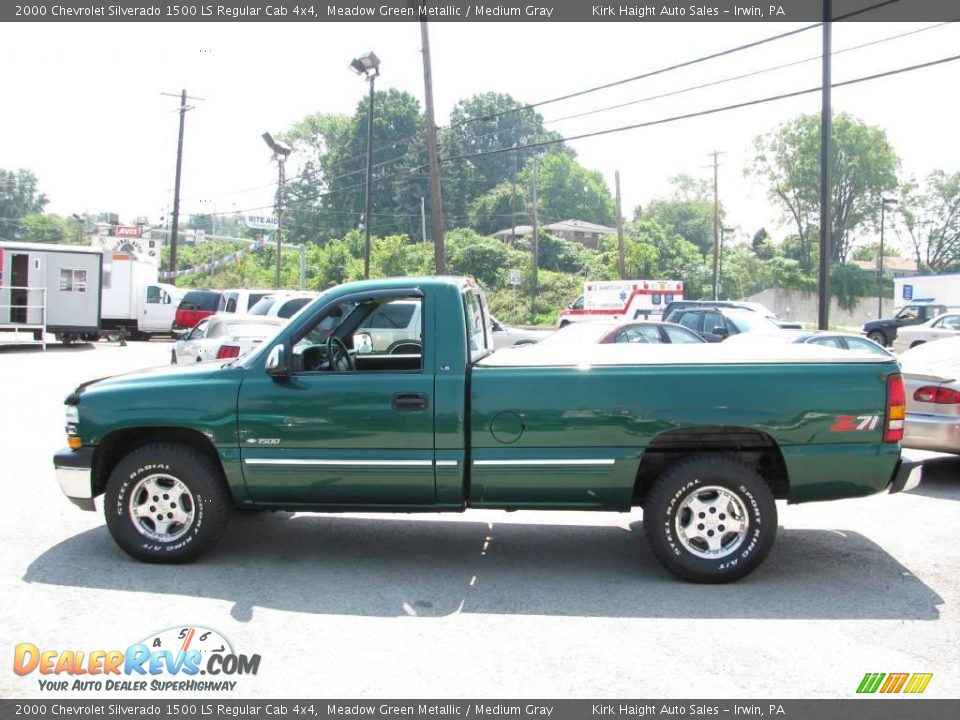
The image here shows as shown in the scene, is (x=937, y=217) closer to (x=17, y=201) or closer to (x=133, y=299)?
(x=133, y=299)

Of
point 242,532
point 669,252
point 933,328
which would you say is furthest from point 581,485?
point 669,252

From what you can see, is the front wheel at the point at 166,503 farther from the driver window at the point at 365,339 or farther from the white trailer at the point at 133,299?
the white trailer at the point at 133,299

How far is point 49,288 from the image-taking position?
87.3 ft

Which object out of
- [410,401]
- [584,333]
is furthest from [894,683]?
[584,333]

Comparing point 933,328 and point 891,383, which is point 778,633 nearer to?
point 891,383

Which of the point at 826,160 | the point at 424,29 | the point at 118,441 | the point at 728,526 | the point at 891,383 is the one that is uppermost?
the point at 424,29

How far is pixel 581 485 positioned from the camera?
5.43 metres

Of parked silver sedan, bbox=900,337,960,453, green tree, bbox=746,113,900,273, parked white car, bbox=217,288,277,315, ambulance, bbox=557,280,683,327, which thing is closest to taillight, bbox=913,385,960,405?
parked silver sedan, bbox=900,337,960,453

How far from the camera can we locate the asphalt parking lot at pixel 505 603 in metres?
4.08

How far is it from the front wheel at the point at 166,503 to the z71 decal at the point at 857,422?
3942 millimetres

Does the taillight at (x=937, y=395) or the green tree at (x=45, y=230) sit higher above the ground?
the green tree at (x=45, y=230)

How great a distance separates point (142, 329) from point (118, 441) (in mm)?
28797

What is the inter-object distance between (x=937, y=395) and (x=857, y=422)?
3.55 meters

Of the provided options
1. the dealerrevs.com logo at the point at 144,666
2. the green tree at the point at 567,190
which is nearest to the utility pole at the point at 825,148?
the dealerrevs.com logo at the point at 144,666
